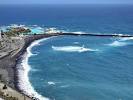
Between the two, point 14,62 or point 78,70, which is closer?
point 78,70

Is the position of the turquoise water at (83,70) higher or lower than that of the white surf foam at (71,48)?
lower

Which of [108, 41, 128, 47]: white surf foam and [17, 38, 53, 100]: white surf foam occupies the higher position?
[108, 41, 128, 47]: white surf foam

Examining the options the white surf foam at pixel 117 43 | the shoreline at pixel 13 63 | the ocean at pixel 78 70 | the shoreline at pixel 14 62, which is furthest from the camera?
the white surf foam at pixel 117 43

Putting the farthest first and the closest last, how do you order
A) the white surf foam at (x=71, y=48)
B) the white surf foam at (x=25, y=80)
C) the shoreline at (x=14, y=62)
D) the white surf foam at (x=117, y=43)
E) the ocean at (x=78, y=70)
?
1. the white surf foam at (x=117, y=43)
2. the white surf foam at (x=71, y=48)
3. the shoreline at (x=14, y=62)
4. the ocean at (x=78, y=70)
5. the white surf foam at (x=25, y=80)

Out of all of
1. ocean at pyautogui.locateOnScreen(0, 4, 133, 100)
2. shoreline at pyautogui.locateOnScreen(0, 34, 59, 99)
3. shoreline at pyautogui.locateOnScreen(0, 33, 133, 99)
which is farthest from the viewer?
shoreline at pyautogui.locateOnScreen(0, 33, 133, 99)

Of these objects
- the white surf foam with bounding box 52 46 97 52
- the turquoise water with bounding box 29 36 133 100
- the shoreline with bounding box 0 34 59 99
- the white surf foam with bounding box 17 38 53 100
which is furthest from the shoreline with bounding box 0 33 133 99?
the white surf foam with bounding box 52 46 97 52

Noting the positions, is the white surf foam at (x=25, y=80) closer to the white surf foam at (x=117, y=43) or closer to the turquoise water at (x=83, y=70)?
the turquoise water at (x=83, y=70)

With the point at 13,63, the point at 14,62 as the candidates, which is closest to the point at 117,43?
the point at 14,62

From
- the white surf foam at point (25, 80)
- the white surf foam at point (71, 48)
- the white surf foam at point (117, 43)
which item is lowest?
the white surf foam at point (25, 80)

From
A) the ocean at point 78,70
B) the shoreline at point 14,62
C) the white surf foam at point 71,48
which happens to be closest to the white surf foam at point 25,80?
the ocean at point 78,70

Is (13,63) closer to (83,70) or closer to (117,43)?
(83,70)

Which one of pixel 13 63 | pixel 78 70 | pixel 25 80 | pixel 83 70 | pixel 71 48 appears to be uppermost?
pixel 71 48

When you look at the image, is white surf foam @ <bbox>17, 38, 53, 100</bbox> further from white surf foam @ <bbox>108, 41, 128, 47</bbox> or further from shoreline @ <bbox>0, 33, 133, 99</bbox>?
white surf foam @ <bbox>108, 41, 128, 47</bbox>

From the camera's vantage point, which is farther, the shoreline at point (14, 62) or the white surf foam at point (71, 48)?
the white surf foam at point (71, 48)
